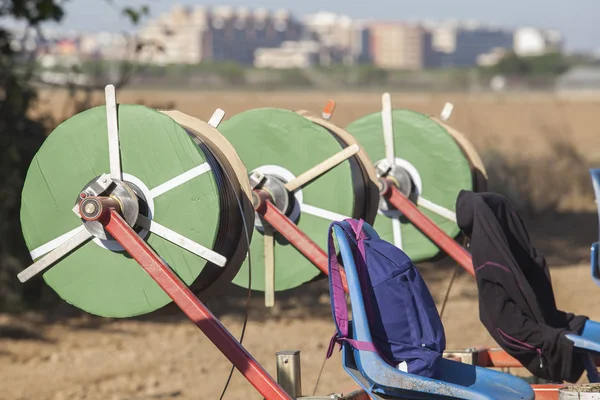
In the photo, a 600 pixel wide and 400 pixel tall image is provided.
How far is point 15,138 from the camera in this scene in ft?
31.5

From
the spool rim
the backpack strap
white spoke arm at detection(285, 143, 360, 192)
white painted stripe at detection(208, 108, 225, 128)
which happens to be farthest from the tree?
the backpack strap

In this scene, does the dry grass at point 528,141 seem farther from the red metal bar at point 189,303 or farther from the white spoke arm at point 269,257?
the red metal bar at point 189,303

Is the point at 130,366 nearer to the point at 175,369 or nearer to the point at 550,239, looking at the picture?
the point at 175,369

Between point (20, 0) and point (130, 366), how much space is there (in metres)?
3.51

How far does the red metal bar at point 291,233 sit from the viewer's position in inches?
221

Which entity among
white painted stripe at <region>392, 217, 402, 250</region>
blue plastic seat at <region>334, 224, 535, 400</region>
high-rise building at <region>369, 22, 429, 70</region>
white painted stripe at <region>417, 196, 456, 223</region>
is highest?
blue plastic seat at <region>334, 224, 535, 400</region>

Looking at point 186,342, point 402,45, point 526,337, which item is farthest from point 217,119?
point 402,45

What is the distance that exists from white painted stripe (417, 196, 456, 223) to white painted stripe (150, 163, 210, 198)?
2766 millimetres

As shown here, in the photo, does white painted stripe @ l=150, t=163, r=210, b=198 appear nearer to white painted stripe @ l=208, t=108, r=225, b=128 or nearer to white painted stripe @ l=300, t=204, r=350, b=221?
white painted stripe @ l=208, t=108, r=225, b=128

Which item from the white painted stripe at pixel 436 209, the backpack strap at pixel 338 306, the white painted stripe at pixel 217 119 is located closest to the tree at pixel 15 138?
the white painted stripe at pixel 436 209

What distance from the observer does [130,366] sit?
813 centimetres

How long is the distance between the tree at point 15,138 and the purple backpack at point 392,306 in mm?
5493

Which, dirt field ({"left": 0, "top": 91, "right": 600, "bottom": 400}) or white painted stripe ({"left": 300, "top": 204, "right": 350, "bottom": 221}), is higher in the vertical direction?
white painted stripe ({"left": 300, "top": 204, "right": 350, "bottom": 221})

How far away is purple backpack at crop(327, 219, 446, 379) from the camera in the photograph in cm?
434
